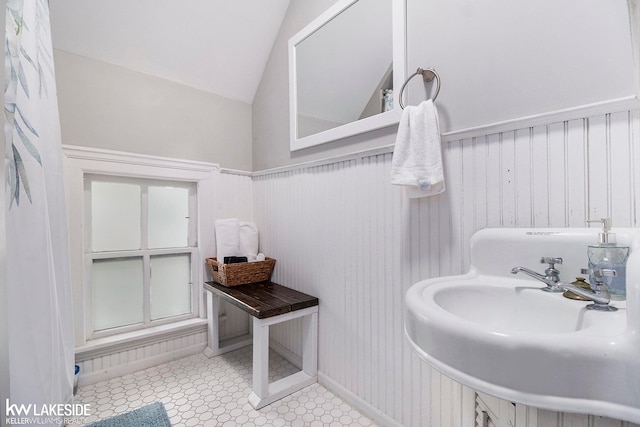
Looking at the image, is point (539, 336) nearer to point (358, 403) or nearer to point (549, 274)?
point (549, 274)

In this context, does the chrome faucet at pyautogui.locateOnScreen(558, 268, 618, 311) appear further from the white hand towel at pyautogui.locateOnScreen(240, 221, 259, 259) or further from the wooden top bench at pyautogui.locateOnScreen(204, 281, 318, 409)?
the white hand towel at pyautogui.locateOnScreen(240, 221, 259, 259)

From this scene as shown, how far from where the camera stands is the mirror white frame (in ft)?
4.20

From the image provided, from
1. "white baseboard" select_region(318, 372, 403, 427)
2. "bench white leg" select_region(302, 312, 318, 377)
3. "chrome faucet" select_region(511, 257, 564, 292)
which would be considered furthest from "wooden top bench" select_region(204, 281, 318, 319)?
"chrome faucet" select_region(511, 257, 564, 292)

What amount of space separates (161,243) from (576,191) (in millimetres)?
2219

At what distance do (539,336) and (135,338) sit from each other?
210 centimetres

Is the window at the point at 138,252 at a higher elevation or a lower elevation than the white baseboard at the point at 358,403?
higher

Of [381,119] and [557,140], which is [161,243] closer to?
[381,119]

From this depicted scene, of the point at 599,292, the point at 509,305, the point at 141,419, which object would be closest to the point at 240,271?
the point at 141,419

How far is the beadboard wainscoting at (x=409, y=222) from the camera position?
0.85 meters

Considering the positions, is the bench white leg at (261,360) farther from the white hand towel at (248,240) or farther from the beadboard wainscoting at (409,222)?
the white hand towel at (248,240)

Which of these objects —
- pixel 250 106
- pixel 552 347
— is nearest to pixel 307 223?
pixel 250 106

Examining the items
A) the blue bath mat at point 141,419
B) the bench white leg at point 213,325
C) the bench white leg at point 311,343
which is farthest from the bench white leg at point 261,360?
the bench white leg at point 213,325

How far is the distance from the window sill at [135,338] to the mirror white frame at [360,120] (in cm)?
145

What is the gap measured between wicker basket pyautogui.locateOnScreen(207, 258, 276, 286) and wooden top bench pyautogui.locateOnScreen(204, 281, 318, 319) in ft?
0.12
